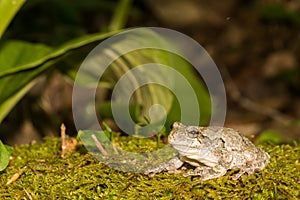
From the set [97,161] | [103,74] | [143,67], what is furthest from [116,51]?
[97,161]

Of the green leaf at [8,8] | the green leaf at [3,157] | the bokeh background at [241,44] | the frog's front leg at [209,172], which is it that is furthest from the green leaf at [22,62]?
the bokeh background at [241,44]

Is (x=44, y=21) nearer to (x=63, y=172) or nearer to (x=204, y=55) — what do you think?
(x=204, y=55)

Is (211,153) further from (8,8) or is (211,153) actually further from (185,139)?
(8,8)

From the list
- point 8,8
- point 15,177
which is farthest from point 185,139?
point 8,8

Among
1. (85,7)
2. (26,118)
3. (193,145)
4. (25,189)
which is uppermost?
(85,7)

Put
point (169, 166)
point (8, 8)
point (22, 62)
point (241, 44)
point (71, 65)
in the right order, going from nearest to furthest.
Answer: point (169, 166) < point (8, 8) < point (22, 62) < point (71, 65) < point (241, 44)

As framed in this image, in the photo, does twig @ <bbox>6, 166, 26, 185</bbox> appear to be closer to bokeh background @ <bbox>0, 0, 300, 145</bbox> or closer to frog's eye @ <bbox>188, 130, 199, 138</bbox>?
frog's eye @ <bbox>188, 130, 199, 138</bbox>

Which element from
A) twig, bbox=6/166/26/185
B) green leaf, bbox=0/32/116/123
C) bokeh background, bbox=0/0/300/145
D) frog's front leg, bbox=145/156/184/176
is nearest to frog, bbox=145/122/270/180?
frog's front leg, bbox=145/156/184/176
